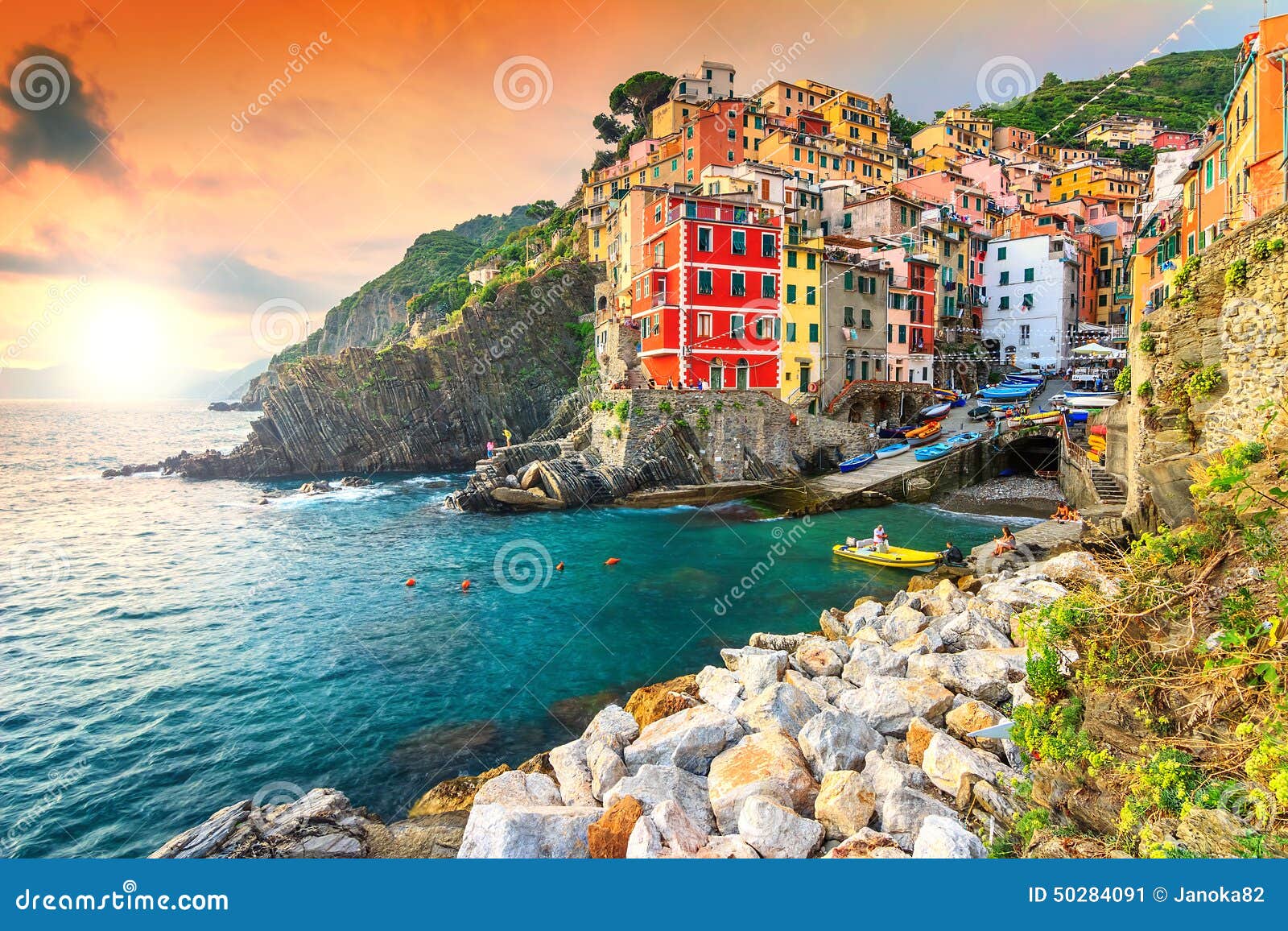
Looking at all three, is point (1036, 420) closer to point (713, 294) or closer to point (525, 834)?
point (713, 294)

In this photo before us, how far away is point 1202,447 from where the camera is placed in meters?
12.4

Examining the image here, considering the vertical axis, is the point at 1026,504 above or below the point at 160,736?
above

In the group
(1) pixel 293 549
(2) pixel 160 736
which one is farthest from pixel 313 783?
(1) pixel 293 549

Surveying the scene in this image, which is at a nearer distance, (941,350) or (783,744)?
(783,744)

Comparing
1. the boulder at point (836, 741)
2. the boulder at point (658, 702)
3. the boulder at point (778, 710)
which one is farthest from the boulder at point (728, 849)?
the boulder at point (658, 702)

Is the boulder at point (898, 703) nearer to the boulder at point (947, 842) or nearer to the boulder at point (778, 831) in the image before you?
the boulder at point (778, 831)

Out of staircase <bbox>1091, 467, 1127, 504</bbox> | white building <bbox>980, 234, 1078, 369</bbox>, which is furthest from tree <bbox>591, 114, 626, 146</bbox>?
staircase <bbox>1091, 467, 1127, 504</bbox>

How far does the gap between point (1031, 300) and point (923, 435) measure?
87.0 feet

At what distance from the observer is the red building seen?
3719 cm

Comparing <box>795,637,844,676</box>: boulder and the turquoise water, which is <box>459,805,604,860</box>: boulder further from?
<box>795,637,844,676</box>: boulder

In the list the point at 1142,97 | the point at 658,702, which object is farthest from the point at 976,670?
the point at 1142,97

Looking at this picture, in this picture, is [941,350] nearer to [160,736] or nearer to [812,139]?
[812,139]

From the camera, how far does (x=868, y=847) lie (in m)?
6.40

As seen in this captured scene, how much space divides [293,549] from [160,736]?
16681mm
